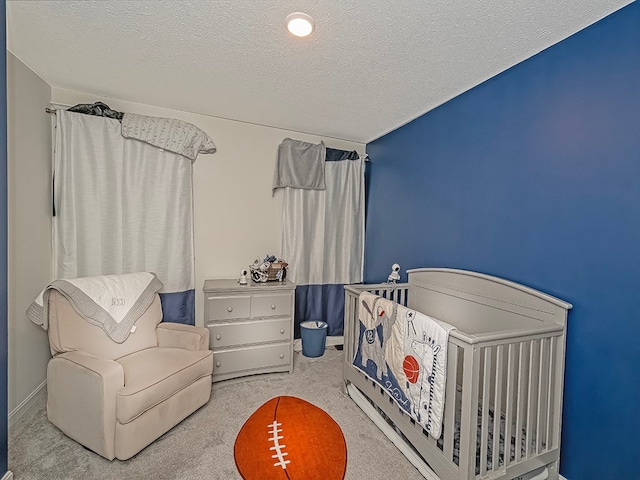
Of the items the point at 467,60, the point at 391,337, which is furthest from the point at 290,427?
the point at 467,60

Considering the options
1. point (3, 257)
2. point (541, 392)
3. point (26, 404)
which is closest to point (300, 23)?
point (3, 257)

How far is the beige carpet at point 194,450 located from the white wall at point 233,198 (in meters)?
1.13

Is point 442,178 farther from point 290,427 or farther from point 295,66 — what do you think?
point 290,427

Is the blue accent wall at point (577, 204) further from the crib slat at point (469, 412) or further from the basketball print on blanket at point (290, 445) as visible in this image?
the basketball print on blanket at point (290, 445)

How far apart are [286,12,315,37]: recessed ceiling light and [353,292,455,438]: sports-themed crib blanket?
156 centimetres

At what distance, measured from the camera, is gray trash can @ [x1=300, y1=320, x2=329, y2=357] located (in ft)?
10.2

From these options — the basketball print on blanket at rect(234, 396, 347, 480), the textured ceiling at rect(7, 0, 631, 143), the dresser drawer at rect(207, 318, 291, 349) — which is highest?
the textured ceiling at rect(7, 0, 631, 143)

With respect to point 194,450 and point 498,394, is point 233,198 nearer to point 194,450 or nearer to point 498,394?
point 194,450

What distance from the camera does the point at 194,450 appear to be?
5.88 ft

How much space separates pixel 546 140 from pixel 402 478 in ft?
6.52

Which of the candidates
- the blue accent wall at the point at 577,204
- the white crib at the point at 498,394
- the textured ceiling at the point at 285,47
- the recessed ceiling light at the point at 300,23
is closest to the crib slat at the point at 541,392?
the white crib at the point at 498,394

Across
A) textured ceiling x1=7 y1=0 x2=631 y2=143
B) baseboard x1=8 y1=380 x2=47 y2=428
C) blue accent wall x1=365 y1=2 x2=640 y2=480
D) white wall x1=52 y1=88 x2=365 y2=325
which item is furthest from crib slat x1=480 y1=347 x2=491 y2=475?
baseboard x1=8 y1=380 x2=47 y2=428

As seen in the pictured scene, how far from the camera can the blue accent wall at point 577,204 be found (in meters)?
1.40

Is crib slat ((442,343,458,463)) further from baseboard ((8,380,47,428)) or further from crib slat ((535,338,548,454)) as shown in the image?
baseboard ((8,380,47,428))
